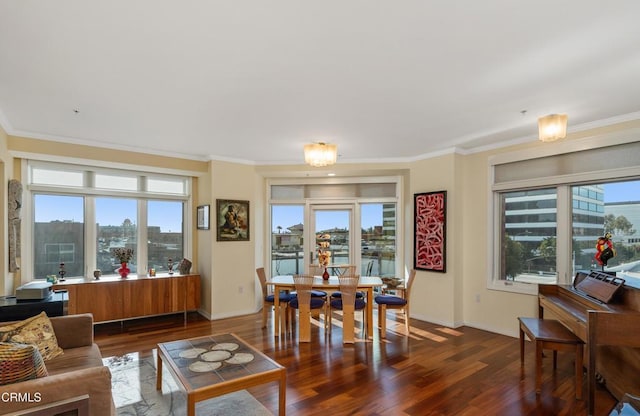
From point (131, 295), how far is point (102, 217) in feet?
4.28

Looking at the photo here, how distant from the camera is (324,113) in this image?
3.54m

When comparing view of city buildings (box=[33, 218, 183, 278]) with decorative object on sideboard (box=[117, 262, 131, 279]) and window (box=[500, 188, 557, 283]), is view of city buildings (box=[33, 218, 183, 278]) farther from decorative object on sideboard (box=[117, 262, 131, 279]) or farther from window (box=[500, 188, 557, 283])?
window (box=[500, 188, 557, 283])

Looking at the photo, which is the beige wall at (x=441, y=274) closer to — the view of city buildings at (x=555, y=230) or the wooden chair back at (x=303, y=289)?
the view of city buildings at (x=555, y=230)

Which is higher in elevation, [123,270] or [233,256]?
[233,256]

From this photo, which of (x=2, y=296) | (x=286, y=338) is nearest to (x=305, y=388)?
(x=286, y=338)

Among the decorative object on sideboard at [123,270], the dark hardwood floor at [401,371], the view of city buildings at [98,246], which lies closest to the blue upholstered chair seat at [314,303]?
the dark hardwood floor at [401,371]

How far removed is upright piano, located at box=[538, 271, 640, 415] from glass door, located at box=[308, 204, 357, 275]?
322cm

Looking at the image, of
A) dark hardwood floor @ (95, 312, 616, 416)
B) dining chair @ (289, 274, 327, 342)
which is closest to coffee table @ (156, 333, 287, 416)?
dark hardwood floor @ (95, 312, 616, 416)

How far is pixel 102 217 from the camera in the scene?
5246 mm

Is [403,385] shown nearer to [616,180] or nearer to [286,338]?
[286,338]

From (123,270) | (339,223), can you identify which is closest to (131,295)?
(123,270)

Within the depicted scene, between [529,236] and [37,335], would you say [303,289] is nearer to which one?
[37,335]

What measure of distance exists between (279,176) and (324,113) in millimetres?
2784

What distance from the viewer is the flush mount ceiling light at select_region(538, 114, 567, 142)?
3.36 meters
